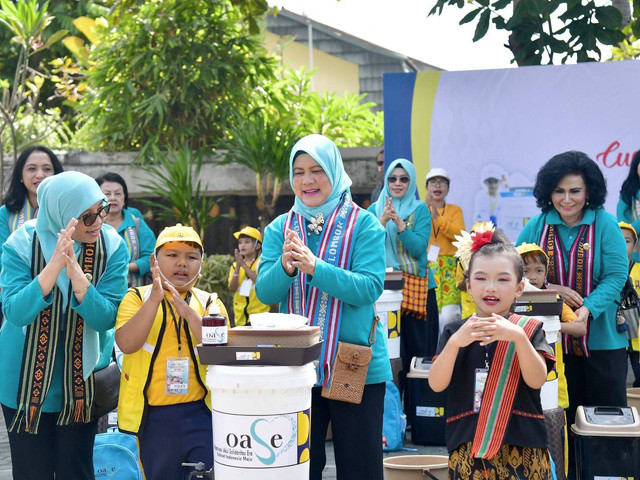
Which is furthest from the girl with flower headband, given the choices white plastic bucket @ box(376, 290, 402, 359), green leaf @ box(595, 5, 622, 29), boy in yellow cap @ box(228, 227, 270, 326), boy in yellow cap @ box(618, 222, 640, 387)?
green leaf @ box(595, 5, 622, 29)

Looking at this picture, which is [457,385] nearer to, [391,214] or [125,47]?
[391,214]

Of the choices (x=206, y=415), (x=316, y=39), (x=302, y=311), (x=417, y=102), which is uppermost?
(x=316, y=39)

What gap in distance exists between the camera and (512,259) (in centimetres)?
370

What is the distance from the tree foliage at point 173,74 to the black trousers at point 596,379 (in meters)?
6.44

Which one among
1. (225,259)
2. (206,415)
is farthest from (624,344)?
(225,259)

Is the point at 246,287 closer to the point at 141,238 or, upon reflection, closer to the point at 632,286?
the point at 141,238

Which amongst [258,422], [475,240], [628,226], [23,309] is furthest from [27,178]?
[628,226]

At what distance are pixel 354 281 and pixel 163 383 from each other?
989mm

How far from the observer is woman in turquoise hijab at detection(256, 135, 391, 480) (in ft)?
12.6

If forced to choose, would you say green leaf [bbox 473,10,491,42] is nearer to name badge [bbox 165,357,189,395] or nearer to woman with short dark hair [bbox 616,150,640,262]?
woman with short dark hair [bbox 616,150,640,262]

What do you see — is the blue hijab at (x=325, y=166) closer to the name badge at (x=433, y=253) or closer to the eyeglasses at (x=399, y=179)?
the eyeglasses at (x=399, y=179)

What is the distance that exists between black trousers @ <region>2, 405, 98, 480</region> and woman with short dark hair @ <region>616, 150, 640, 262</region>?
4531mm

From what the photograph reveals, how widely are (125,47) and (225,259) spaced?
9.90ft

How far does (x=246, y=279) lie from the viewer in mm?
8258
